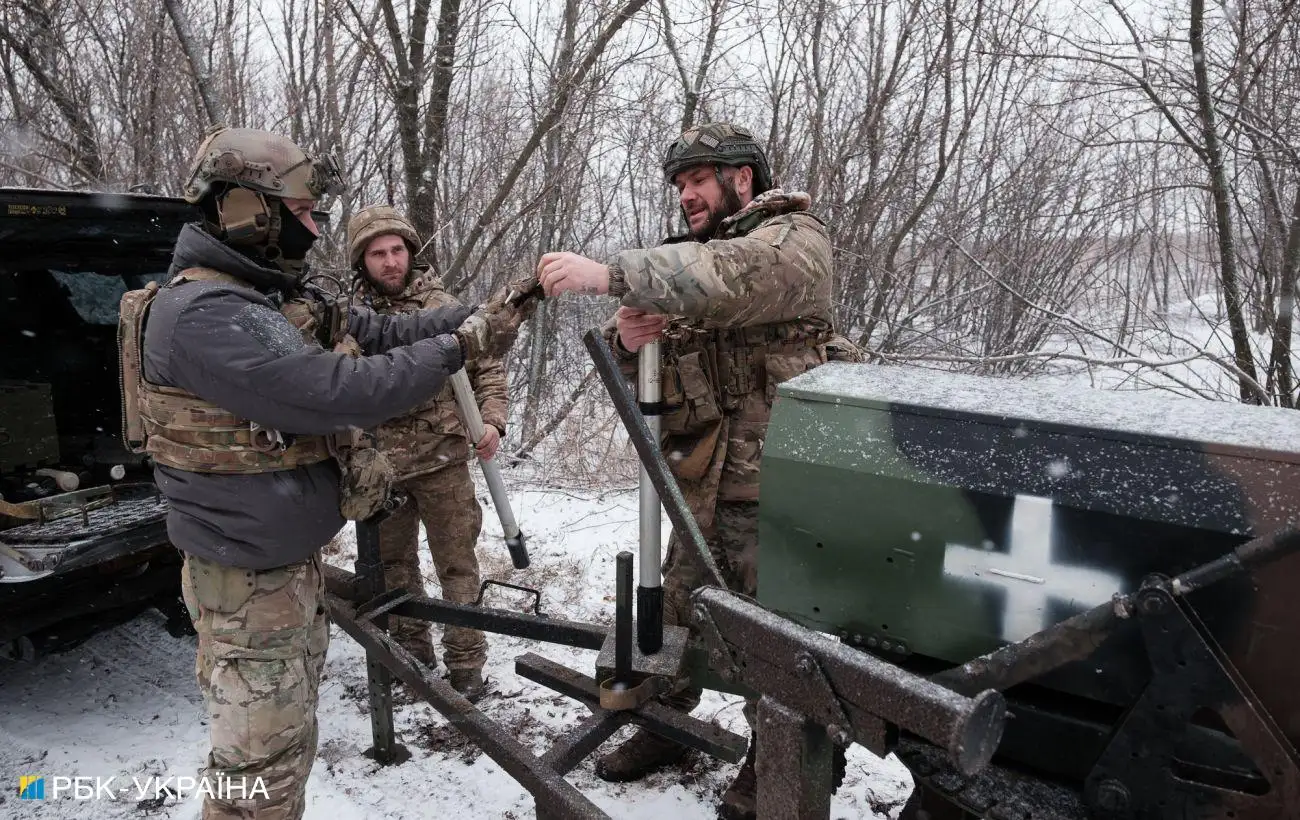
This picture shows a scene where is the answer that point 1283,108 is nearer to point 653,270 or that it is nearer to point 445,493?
point 653,270

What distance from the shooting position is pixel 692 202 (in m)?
2.92

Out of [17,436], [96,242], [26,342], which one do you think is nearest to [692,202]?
[96,242]

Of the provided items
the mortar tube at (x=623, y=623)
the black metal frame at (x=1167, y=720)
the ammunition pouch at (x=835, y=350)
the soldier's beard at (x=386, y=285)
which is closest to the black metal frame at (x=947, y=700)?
the black metal frame at (x=1167, y=720)

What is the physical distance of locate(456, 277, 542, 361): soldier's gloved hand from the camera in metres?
2.47

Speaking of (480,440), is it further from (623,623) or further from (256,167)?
(256,167)

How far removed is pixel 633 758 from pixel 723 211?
2.22m

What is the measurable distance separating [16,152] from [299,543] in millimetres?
8385

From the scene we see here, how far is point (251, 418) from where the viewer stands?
2221 mm

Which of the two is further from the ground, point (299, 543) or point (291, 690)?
point (299, 543)

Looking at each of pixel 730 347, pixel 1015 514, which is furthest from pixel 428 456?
pixel 1015 514

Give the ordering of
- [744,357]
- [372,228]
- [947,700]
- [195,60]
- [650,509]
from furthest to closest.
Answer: [195,60] < [372,228] < [744,357] < [650,509] < [947,700]

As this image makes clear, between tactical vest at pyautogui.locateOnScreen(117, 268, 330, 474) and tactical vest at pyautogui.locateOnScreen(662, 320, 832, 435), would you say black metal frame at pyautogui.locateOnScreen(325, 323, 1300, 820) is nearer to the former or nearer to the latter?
tactical vest at pyautogui.locateOnScreen(662, 320, 832, 435)

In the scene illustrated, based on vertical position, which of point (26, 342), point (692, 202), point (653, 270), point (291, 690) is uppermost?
point (692, 202)

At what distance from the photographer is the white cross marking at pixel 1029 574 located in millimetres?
1479
